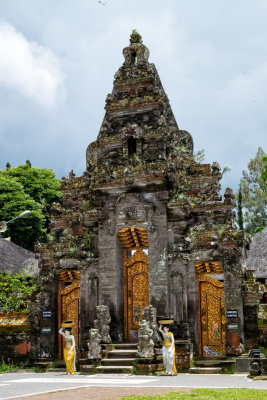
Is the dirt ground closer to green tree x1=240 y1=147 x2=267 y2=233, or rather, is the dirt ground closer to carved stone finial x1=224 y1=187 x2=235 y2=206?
carved stone finial x1=224 y1=187 x2=235 y2=206

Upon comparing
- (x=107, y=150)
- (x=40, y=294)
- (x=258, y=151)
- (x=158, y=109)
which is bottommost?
(x=40, y=294)

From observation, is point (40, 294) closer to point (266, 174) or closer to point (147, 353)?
point (147, 353)

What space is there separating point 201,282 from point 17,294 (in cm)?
1037

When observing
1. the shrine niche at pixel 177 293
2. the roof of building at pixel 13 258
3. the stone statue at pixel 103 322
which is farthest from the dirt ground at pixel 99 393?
the roof of building at pixel 13 258

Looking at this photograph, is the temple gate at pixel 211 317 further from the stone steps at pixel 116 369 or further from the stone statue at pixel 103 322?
the stone statue at pixel 103 322

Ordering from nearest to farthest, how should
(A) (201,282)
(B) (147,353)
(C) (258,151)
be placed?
(B) (147,353) < (A) (201,282) < (C) (258,151)

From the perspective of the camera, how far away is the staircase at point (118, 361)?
50.7 ft

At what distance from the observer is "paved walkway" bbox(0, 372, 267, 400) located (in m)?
10.3

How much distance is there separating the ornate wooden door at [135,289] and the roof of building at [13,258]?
61.4 feet

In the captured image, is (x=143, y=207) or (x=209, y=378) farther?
(x=143, y=207)

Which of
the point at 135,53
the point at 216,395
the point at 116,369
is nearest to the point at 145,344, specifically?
the point at 116,369

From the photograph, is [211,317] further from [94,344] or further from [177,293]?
[94,344]

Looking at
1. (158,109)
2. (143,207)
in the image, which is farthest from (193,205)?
(158,109)

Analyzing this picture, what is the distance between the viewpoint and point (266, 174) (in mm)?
27469
